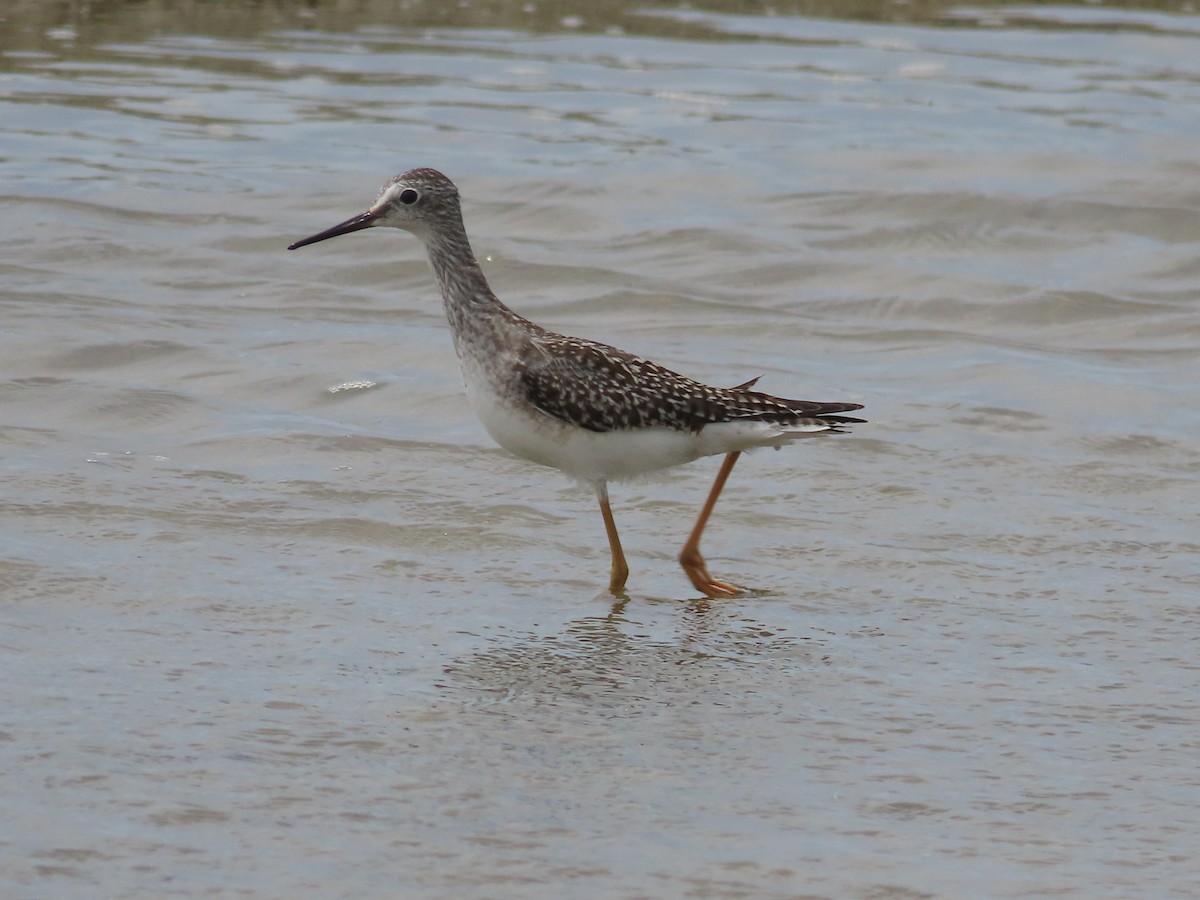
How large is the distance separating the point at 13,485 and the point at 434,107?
9713 mm

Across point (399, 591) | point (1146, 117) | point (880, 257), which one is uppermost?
point (1146, 117)

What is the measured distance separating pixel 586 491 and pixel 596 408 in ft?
3.87

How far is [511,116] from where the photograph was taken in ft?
56.5

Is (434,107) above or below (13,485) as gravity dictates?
above

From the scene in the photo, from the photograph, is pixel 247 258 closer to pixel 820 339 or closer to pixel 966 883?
pixel 820 339

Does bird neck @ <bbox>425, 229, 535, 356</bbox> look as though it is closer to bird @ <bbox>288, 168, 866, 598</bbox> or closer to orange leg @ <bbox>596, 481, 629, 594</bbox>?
bird @ <bbox>288, 168, 866, 598</bbox>

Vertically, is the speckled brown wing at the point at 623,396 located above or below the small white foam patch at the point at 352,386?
above

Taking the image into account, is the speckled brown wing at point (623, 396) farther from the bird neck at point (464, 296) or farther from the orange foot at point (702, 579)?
the orange foot at point (702, 579)

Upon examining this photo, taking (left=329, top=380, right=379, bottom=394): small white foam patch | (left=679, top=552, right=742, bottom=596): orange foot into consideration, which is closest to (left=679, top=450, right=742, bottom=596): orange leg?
(left=679, top=552, right=742, bottom=596): orange foot

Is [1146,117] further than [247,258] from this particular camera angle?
Yes

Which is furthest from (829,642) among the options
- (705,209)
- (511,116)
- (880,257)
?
(511,116)

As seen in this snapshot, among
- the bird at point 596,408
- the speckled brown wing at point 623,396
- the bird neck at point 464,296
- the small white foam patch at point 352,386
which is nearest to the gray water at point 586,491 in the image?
the small white foam patch at point 352,386

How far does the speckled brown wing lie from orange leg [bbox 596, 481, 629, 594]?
1.16ft

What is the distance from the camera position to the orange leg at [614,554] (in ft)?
25.6
